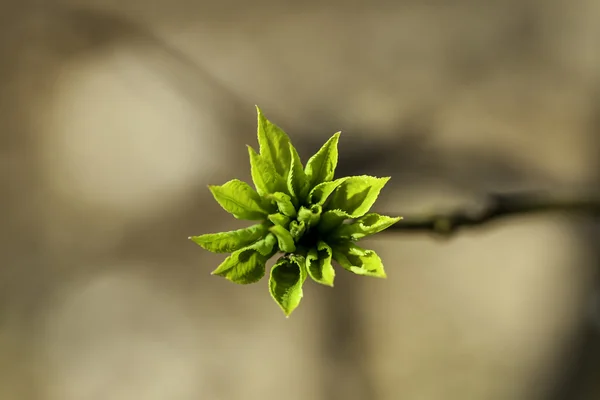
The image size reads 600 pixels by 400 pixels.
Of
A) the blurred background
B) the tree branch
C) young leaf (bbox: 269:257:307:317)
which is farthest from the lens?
the blurred background

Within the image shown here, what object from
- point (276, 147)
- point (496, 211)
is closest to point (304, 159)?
point (496, 211)

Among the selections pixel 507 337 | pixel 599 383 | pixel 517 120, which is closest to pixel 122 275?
pixel 507 337

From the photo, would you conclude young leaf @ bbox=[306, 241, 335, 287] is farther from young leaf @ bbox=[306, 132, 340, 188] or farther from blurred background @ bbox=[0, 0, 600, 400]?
blurred background @ bbox=[0, 0, 600, 400]

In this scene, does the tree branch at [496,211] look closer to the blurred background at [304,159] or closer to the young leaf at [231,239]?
the young leaf at [231,239]

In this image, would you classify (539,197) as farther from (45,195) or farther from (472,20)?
(45,195)

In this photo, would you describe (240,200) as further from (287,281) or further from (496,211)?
(496,211)

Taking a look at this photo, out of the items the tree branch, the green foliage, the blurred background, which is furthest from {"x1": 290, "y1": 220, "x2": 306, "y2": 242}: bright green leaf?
the blurred background

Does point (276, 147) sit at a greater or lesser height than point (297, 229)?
greater
